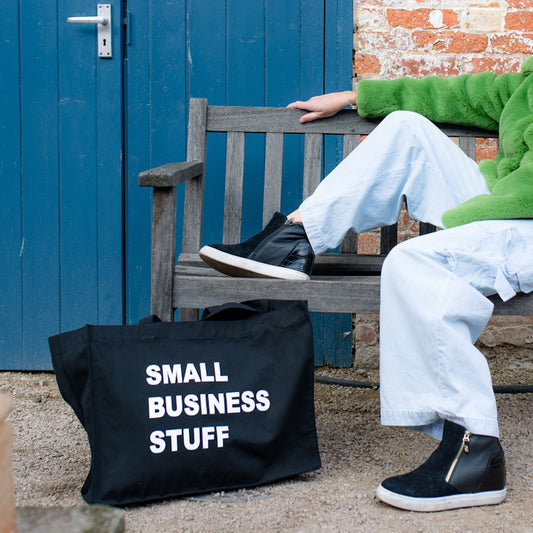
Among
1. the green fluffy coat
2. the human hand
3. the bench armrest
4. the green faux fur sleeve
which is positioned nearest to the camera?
the green fluffy coat

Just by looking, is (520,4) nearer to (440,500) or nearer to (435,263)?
(435,263)

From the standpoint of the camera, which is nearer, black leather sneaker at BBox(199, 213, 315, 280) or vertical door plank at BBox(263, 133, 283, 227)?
black leather sneaker at BBox(199, 213, 315, 280)

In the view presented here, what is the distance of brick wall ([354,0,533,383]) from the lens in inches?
97.4

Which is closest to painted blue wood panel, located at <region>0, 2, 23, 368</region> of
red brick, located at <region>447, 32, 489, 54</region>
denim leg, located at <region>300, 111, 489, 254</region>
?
denim leg, located at <region>300, 111, 489, 254</region>

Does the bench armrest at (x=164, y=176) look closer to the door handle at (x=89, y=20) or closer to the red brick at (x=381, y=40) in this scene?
the door handle at (x=89, y=20)

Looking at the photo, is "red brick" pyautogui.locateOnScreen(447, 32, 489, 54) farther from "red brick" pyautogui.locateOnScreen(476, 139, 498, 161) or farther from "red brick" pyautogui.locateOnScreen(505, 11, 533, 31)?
"red brick" pyautogui.locateOnScreen(476, 139, 498, 161)

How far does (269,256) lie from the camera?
5.68 ft

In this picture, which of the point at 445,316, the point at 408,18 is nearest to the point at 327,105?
the point at 408,18

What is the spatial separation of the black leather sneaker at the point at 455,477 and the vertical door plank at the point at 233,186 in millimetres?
1118

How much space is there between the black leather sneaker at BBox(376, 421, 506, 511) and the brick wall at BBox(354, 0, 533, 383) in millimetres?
1581

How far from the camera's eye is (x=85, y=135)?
8.29ft

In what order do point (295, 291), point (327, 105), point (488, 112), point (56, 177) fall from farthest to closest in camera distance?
1. point (56, 177)
2. point (327, 105)
3. point (488, 112)
4. point (295, 291)

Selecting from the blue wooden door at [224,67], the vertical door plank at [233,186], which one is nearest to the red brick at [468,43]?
the blue wooden door at [224,67]

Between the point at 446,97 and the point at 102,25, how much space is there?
133 cm
